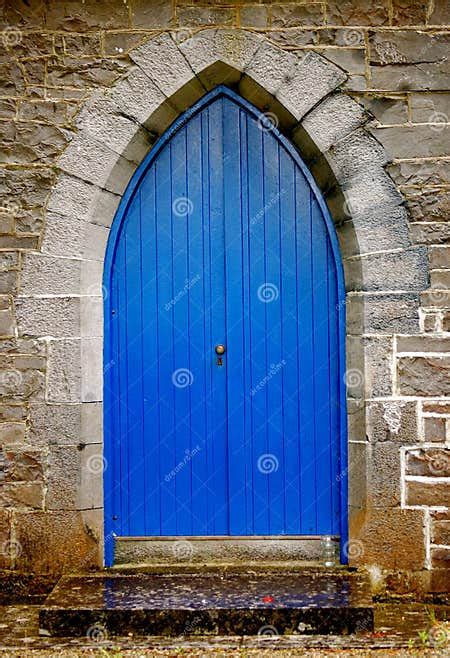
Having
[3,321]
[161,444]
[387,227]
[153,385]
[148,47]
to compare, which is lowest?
[161,444]

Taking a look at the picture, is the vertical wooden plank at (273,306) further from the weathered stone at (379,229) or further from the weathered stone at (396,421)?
the weathered stone at (396,421)

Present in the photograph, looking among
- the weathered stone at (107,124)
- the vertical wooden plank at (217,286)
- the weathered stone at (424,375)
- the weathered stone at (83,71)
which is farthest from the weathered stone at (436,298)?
the weathered stone at (83,71)

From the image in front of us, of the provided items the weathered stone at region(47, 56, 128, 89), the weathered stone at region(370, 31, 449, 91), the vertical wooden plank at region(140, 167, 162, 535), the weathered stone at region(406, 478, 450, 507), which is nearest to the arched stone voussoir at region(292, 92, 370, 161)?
the weathered stone at region(370, 31, 449, 91)

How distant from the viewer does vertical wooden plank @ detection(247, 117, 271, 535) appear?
196 inches

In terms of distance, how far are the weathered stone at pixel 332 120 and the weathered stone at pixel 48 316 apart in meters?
1.68

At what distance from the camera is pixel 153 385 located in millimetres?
5012

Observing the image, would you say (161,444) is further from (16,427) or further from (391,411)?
(391,411)

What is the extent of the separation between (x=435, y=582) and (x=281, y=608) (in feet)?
3.47

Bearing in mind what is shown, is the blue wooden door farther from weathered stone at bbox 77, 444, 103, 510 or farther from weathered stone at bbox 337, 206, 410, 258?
weathered stone at bbox 337, 206, 410, 258

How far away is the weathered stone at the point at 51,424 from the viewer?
4.74 metres

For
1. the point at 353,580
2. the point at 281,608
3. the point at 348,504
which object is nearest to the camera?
the point at 281,608

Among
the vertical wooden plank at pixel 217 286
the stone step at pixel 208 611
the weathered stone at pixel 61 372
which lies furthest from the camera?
the vertical wooden plank at pixel 217 286

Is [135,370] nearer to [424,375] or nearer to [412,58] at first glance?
[424,375]

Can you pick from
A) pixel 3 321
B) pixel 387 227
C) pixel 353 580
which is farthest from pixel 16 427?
pixel 387 227
